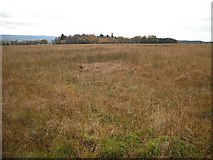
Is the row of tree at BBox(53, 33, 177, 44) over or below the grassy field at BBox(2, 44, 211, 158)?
over

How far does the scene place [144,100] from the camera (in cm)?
649

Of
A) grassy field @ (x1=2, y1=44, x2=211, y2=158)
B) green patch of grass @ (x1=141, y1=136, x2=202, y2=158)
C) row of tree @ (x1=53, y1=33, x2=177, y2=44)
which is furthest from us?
row of tree @ (x1=53, y1=33, x2=177, y2=44)

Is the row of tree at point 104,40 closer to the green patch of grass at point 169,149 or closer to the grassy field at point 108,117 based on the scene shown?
the grassy field at point 108,117

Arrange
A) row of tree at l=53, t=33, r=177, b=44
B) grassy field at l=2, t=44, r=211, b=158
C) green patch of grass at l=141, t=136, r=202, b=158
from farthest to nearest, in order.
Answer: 1. row of tree at l=53, t=33, r=177, b=44
2. grassy field at l=2, t=44, r=211, b=158
3. green patch of grass at l=141, t=136, r=202, b=158

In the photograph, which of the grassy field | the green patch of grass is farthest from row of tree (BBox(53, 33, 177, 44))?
the green patch of grass

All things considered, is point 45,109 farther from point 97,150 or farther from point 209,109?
point 209,109

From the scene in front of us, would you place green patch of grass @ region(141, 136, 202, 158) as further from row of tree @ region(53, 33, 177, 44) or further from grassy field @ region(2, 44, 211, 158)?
row of tree @ region(53, 33, 177, 44)

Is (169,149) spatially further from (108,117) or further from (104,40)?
(104,40)

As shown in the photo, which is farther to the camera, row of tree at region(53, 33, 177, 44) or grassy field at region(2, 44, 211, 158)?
row of tree at region(53, 33, 177, 44)

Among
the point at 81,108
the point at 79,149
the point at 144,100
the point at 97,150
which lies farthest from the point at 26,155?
the point at 144,100

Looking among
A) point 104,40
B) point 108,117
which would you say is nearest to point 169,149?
point 108,117

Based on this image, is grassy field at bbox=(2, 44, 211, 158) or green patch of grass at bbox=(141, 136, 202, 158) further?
grassy field at bbox=(2, 44, 211, 158)

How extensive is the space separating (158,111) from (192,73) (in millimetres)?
5027

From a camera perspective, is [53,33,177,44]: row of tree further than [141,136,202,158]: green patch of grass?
Yes
